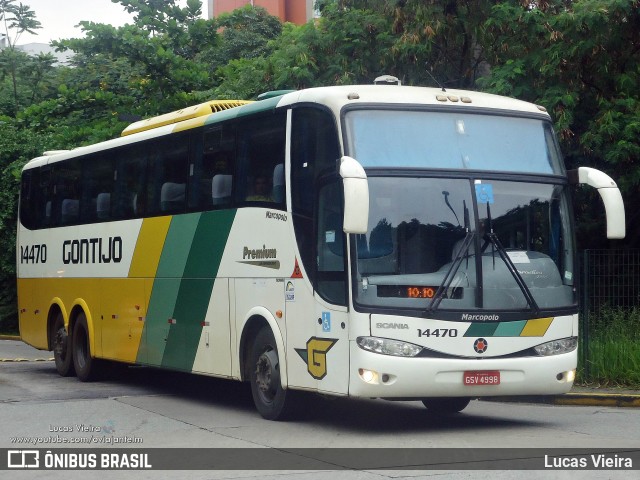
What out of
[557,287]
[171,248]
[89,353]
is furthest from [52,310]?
[557,287]

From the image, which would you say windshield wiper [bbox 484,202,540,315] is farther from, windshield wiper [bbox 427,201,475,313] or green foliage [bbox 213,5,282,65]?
green foliage [bbox 213,5,282,65]

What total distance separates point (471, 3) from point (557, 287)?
9572 millimetres

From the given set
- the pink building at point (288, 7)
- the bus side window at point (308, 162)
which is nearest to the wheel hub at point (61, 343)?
the bus side window at point (308, 162)

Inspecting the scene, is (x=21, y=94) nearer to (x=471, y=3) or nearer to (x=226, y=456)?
(x=471, y=3)

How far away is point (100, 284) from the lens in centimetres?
1772

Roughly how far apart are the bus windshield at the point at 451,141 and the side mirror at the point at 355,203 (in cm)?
81

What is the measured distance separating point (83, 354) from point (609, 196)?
971cm

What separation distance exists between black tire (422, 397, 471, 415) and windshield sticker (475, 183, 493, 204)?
2.80 m

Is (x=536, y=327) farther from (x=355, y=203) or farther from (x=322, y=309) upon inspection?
(x=355, y=203)

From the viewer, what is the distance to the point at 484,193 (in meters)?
11.6

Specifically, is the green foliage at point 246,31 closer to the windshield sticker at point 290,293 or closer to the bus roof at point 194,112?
the bus roof at point 194,112

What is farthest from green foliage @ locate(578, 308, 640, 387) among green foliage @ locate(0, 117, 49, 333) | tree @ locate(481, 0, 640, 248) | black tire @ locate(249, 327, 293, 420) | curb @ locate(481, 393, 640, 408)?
green foliage @ locate(0, 117, 49, 333)

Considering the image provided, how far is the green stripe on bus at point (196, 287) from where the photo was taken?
14.0 metres

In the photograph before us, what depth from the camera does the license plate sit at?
11156 mm
